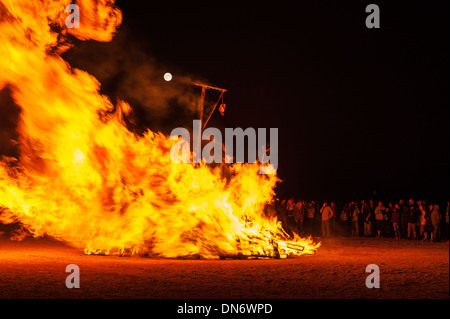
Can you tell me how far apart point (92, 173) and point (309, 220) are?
41.5 ft

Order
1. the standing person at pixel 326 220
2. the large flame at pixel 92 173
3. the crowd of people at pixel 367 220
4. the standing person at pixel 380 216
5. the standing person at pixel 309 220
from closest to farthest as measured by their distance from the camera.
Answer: the large flame at pixel 92 173 < the crowd of people at pixel 367 220 < the standing person at pixel 326 220 < the standing person at pixel 380 216 < the standing person at pixel 309 220

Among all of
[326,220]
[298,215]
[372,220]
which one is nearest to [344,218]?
[372,220]

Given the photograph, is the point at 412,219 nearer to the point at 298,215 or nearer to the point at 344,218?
the point at 344,218

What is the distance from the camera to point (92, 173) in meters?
12.9

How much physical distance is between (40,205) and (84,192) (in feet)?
3.94

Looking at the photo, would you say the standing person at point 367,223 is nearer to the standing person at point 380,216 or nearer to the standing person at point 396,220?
the standing person at point 380,216

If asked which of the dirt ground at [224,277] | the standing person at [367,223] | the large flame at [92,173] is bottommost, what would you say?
the dirt ground at [224,277]

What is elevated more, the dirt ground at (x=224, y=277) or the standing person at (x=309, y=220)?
the standing person at (x=309, y=220)

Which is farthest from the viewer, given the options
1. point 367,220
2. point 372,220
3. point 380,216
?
point 372,220

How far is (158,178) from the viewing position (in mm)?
13086

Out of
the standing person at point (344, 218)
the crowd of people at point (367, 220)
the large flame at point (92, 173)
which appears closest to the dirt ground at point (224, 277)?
the large flame at point (92, 173)

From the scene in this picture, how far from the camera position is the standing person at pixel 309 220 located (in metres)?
22.6

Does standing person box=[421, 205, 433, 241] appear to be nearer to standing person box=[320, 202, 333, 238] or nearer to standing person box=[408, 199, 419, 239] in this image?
standing person box=[408, 199, 419, 239]
